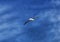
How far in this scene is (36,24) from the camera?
2494cm

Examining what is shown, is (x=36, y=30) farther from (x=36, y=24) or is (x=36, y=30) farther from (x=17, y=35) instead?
(x=17, y=35)

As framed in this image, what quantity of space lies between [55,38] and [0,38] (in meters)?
10.6

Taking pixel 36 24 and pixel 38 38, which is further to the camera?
pixel 38 38

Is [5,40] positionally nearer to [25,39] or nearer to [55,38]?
[25,39]

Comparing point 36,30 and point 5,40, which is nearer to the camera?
point 5,40

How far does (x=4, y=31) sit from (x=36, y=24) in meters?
5.26

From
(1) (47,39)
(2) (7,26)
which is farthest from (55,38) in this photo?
(2) (7,26)

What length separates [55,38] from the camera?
28.7 m

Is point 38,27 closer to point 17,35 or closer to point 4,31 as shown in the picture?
point 17,35

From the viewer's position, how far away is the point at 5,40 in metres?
24.7

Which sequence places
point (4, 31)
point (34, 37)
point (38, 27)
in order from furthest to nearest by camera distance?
point (34, 37) < point (38, 27) < point (4, 31)

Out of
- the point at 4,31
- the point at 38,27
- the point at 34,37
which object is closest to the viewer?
the point at 4,31

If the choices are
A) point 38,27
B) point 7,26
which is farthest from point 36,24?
point 7,26

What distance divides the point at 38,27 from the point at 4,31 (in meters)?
5.80
